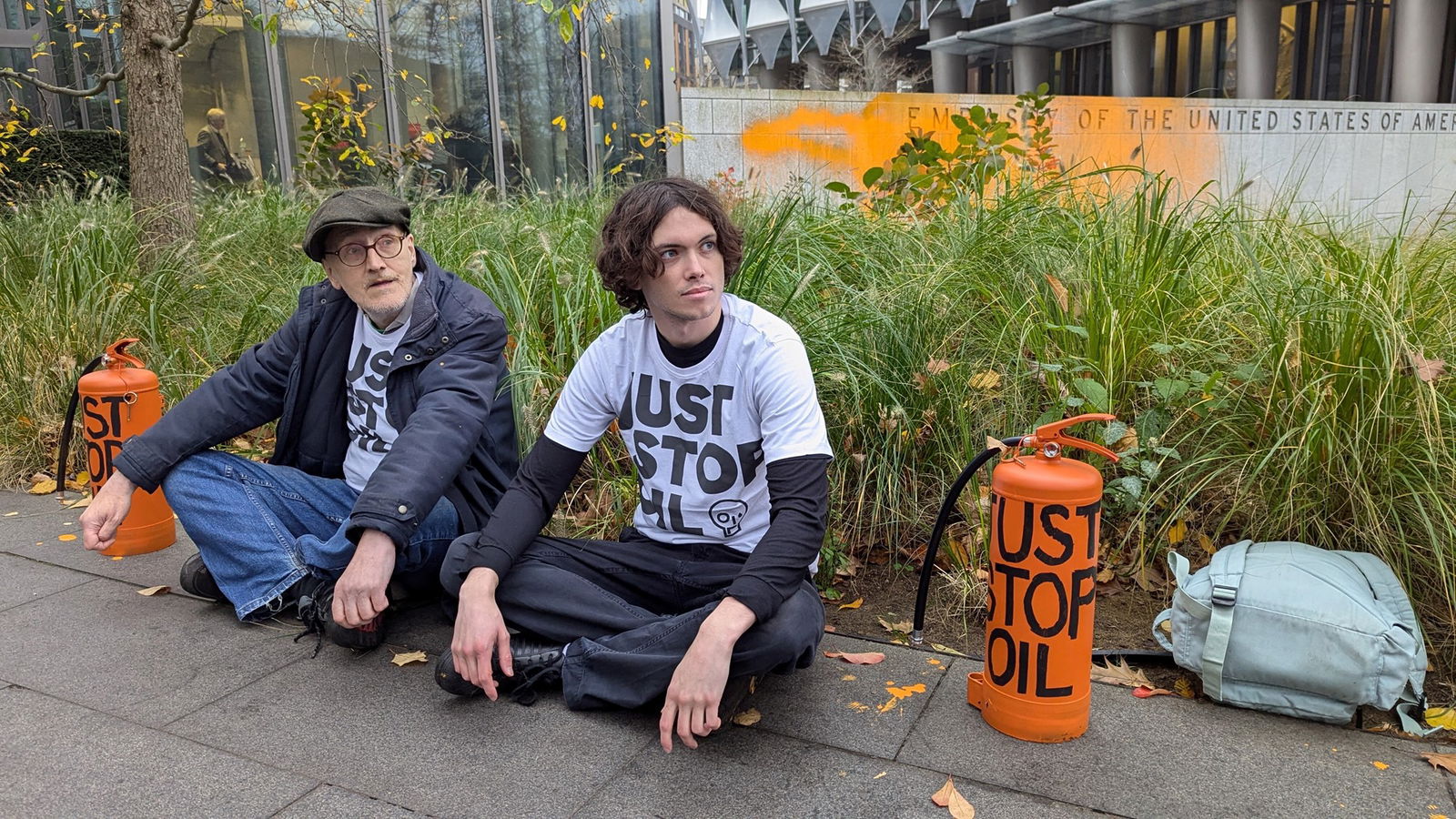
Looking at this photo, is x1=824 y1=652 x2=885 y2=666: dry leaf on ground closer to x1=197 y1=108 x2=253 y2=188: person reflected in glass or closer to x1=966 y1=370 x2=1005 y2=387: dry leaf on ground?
x1=966 y1=370 x2=1005 y2=387: dry leaf on ground

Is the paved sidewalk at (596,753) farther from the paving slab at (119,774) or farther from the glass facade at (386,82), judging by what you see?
the glass facade at (386,82)

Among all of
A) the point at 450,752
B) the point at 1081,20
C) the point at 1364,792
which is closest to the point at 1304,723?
the point at 1364,792

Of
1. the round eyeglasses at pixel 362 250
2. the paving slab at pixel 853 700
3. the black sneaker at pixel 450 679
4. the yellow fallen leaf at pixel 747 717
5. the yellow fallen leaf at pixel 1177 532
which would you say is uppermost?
the round eyeglasses at pixel 362 250

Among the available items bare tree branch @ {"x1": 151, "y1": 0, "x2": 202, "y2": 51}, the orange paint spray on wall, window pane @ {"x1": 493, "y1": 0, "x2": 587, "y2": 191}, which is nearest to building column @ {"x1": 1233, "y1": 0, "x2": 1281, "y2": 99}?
the orange paint spray on wall

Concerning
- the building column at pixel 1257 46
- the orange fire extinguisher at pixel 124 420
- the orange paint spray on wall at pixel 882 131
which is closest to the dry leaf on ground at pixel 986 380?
the orange fire extinguisher at pixel 124 420

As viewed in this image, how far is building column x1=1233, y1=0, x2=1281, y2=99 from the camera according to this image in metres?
23.0

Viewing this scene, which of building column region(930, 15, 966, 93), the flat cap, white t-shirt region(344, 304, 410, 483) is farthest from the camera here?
building column region(930, 15, 966, 93)

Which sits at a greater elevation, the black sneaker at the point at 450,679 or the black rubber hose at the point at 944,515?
the black rubber hose at the point at 944,515

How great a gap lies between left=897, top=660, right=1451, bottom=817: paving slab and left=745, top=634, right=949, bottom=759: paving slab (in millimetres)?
70

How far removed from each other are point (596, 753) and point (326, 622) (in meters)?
1.05

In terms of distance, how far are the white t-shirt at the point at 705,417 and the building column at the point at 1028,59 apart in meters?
27.8

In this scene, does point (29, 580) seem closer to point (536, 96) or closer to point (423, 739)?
point (423, 739)

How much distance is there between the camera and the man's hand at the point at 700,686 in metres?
2.15

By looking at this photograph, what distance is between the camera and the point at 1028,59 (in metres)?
29.3
